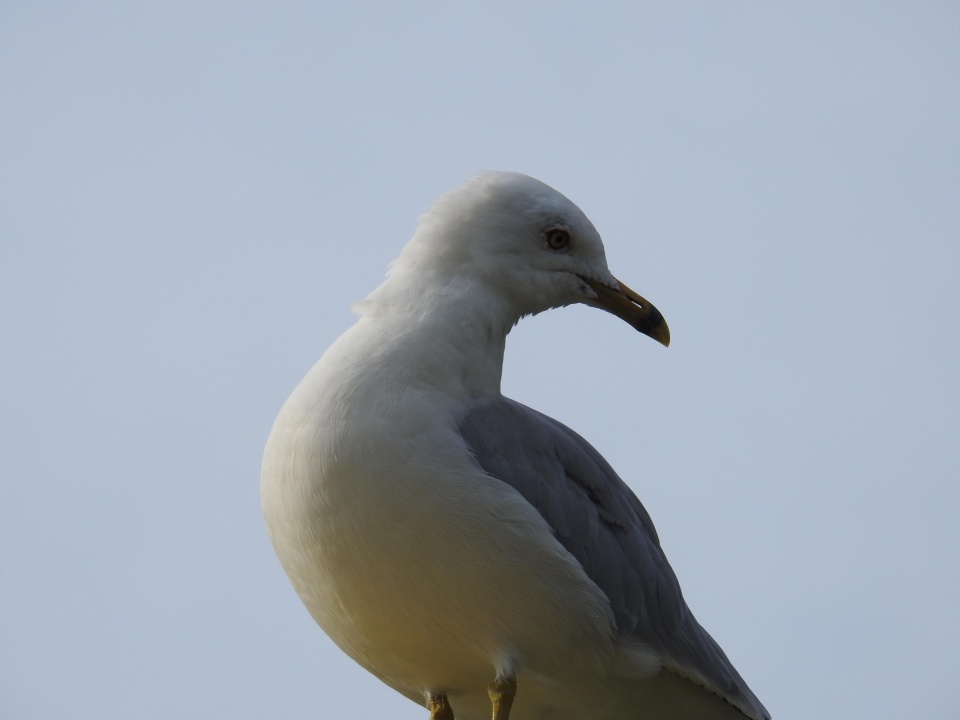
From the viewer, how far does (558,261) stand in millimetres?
5129

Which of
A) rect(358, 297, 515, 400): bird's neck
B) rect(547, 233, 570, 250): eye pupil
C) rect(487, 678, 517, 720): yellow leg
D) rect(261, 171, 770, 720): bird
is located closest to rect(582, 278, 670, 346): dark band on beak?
rect(261, 171, 770, 720): bird

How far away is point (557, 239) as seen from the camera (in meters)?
5.14

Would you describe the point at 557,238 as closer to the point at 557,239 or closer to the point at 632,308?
the point at 557,239

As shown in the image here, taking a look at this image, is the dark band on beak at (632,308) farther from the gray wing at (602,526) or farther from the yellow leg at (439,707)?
the yellow leg at (439,707)

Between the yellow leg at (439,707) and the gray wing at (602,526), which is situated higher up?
the gray wing at (602,526)

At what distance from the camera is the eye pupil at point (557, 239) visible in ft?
16.8

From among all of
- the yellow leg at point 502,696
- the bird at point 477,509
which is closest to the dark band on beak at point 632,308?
the bird at point 477,509

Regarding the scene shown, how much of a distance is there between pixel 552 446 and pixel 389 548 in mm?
943

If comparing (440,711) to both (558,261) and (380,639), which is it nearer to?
(380,639)

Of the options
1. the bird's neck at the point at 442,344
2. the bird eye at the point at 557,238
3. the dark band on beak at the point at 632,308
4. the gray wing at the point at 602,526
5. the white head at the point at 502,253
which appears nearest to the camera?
the bird's neck at the point at 442,344

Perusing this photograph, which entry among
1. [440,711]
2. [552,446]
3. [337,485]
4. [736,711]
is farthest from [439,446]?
[736,711]

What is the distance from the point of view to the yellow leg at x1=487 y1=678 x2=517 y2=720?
15.0 ft

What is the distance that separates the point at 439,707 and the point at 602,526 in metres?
0.92

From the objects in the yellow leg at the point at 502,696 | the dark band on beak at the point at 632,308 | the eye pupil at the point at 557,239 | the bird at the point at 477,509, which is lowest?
the yellow leg at the point at 502,696
